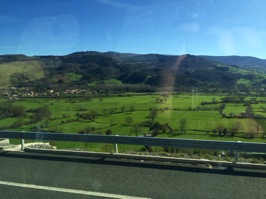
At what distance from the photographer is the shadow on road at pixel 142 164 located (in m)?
6.88

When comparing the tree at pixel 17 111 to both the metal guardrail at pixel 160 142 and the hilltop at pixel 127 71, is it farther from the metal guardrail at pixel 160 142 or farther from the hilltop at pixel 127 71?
the metal guardrail at pixel 160 142

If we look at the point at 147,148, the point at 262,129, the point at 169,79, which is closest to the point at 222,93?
the point at 169,79

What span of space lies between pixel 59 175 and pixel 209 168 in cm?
319

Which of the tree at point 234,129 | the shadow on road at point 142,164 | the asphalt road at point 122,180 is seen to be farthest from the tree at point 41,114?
the asphalt road at point 122,180

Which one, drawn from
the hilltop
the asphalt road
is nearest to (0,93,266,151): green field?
the hilltop

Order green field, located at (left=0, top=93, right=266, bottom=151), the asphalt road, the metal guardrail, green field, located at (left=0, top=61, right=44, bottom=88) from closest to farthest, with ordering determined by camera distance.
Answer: the asphalt road < the metal guardrail < green field, located at (left=0, top=93, right=266, bottom=151) < green field, located at (left=0, top=61, right=44, bottom=88)

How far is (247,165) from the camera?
7.25 metres

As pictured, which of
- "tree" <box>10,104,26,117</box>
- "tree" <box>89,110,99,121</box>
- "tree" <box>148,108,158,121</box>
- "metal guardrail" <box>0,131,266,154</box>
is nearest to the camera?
"metal guardrail" <box>0,131,266,154</box>

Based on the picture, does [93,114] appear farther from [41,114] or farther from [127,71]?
[127,71]

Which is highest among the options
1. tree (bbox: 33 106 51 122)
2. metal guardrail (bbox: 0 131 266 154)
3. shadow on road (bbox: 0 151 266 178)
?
metal guardrail (bbox: 0 131 266 154)

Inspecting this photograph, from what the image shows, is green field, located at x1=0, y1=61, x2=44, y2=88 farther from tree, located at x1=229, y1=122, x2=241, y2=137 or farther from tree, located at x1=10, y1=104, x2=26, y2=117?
tree, located at x1=229, y1=122, x2=241, y2=137

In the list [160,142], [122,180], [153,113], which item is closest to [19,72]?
[153,113]

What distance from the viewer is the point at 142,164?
7.79m

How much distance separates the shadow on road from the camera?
688 cm
